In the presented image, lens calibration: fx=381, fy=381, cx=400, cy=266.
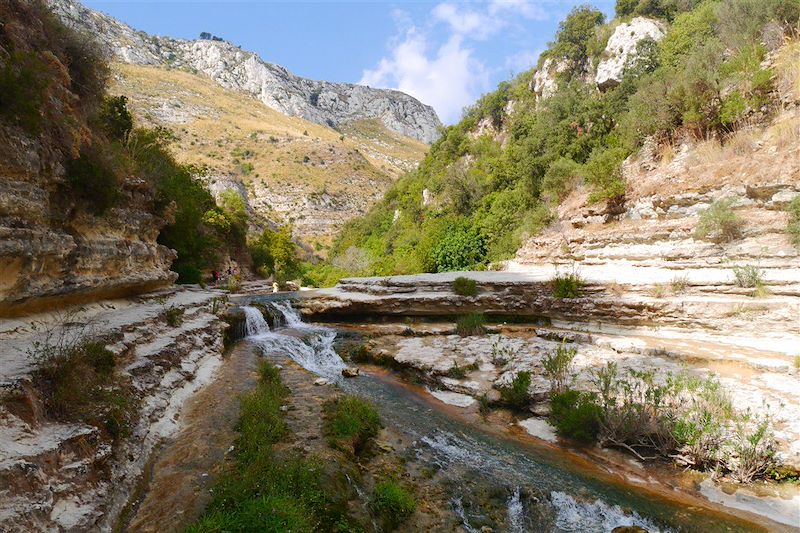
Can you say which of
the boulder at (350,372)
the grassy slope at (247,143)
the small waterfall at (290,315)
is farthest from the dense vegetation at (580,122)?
the grassy slope at (247,143)

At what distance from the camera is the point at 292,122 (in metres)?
101

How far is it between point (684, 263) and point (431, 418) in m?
9.61

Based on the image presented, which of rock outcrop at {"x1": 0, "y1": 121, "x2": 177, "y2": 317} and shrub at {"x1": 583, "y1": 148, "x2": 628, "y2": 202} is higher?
shrub at {"x1": 583, "y1": 148, "x2": 628, "y2": 202}

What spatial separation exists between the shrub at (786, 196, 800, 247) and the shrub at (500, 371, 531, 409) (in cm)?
847

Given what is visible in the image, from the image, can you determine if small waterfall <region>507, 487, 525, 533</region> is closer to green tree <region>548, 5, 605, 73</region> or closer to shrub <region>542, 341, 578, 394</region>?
shrub <region>542, 341, 578, 394</region>

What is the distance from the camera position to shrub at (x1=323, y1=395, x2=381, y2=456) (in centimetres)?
568

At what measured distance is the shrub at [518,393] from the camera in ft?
24.4

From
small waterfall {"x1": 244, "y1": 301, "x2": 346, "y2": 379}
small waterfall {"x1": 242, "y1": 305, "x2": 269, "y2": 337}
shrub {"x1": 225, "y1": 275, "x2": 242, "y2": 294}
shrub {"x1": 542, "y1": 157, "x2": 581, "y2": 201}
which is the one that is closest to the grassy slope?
shrub {"x1": 225, "y1": 275, "x2": 242, "y2": 294}

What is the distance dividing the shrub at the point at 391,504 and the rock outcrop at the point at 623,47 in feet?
89.1

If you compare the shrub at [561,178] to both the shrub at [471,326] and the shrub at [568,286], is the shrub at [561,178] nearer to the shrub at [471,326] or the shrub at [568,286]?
the shrub at [568,286]

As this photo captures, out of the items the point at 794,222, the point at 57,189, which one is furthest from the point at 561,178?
the point at 57,189

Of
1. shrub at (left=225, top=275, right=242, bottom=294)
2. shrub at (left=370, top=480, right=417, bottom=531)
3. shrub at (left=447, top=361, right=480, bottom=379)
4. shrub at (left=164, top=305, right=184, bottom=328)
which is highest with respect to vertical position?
shrub at (left=164, top=305, right=184, bottom=328)

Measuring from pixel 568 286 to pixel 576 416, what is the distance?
621 centimetres

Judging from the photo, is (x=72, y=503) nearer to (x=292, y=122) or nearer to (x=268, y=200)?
(x=268, y=200)
